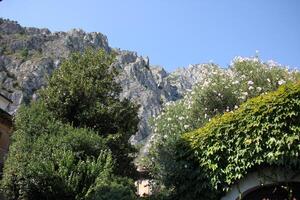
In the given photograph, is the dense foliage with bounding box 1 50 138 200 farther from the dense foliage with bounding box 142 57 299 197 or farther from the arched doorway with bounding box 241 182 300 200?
the arched doorway with bounding box 241 182 300 200

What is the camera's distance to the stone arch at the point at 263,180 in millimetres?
13459

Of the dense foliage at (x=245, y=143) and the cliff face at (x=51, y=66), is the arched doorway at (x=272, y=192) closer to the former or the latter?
the dense foliage at (x=245, y=143)

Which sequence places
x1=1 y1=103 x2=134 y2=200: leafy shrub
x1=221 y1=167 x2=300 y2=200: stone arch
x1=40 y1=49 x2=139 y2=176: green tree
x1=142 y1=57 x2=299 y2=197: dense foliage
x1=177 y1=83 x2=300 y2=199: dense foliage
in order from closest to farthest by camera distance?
x1=177 y1=83 x2=300 y2=199: dense foliage → x1=221 y1=167 x2=300 y2=200: stone arch → x1=1 y1=103 x2=134 y2=200: leafy shrub → x1=40 y1=49 x2=139 y2=176: green tree → x1=142 y1=57 x2=299 y2=197: dense foliage

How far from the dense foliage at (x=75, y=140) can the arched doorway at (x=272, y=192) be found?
4088 mm

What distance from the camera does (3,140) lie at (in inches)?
992

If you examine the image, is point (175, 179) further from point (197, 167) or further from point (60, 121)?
point (60, 121)

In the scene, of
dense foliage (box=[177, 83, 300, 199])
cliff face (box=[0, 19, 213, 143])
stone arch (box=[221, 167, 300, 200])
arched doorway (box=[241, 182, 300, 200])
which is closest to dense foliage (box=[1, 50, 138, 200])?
dense foliage (box=[177, 83, 300, 199])

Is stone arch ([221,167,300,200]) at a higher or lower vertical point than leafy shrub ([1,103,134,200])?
lower

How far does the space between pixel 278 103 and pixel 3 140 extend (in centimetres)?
1765

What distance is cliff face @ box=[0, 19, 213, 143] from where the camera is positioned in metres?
98.2

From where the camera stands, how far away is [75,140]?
1806 centimetres

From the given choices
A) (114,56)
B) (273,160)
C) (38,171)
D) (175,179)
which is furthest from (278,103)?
(114,56)

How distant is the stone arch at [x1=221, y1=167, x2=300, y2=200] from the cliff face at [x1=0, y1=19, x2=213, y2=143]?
75516 mm

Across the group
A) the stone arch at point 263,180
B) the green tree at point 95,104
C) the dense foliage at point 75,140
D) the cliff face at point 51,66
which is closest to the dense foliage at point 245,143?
the stone arch at point 263,180
